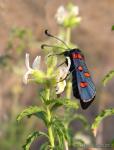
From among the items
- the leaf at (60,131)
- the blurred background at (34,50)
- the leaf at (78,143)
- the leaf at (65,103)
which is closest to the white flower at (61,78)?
the leaf at (65,103)

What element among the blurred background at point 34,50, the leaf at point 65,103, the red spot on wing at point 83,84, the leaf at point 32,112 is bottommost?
the leaf at point 32,112

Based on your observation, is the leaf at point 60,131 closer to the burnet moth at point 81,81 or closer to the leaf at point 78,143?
the burnet moth at point 81,81

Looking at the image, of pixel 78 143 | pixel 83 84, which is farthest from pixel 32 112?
pixel 78 143

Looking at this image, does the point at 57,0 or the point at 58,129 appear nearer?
the point at 58,129

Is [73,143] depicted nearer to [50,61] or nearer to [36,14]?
[50,61]

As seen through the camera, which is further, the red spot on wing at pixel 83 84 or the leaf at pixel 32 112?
the red spot on wing at pixel 83 84

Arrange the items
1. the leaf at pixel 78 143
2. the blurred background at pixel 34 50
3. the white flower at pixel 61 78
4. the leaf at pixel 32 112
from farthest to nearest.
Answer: the blurred background at pixel 34 50, the leaf at pixel 78 143, the white flower at pixel 61 78, the leaf at pixel 32 112

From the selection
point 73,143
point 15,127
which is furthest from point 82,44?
point 73,143

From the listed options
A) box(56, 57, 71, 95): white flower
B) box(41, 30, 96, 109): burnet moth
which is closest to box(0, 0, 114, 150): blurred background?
box(41, 30, 96, 109): burnet moth
